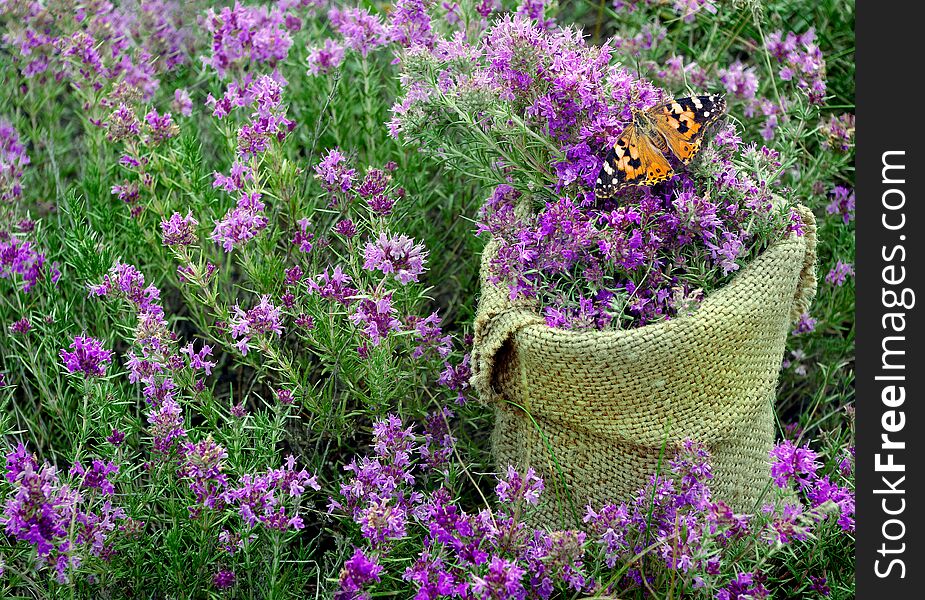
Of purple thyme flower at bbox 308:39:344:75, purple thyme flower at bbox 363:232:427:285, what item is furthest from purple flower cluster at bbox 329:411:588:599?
purple thyme flower at bbox 308:39:344:75

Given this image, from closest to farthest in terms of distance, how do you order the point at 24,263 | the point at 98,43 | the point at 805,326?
the point at 24,263, the point at 805,326, the point at 98,43

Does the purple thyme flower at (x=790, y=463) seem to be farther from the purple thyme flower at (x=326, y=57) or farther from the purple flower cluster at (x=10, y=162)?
the purple flower cluster at (x=10, y=162)

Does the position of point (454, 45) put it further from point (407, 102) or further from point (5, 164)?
point (5, 164)

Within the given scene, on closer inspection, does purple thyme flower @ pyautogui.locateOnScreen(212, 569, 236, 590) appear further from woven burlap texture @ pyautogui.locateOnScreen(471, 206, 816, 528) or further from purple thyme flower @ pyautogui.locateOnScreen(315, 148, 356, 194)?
purple thyme flower @ pyautogui.locateOnScreen(315, 148, 356, 194)

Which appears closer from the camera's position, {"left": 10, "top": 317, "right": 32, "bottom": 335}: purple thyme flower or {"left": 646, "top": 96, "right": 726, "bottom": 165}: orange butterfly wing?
{"left": 646, "top": 96, "right": 726, "bottom": 165}: orange butterfly wing

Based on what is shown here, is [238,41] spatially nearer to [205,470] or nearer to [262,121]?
[262,121]

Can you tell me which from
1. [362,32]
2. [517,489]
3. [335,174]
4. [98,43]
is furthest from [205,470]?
[98,43]
